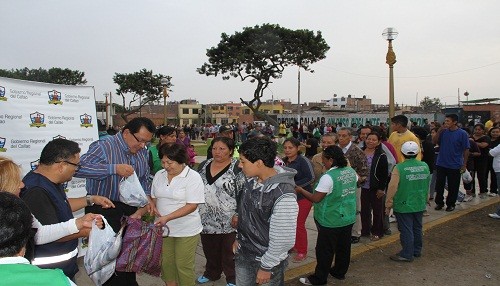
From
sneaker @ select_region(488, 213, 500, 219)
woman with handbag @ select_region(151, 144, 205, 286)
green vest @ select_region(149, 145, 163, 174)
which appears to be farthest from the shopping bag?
→ sneaker @ select_region(488, 213, 500, 219)

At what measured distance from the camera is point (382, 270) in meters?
4.85

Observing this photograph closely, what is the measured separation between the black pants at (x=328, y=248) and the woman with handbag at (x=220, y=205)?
0.97 metres

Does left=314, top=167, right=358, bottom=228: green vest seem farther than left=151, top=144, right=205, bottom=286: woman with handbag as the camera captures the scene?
Yes

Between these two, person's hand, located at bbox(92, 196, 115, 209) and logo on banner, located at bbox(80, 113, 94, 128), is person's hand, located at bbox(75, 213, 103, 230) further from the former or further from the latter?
logo on banner, located at bbox(80, 113, 94, 128)

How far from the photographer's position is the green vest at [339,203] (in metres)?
4.12

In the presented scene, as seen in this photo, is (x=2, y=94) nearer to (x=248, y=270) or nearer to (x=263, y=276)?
(x=248, y=270)

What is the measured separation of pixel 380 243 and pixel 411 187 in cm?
129

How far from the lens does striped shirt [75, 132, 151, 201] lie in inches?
130

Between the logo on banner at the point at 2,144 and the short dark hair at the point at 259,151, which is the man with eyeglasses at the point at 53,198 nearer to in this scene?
the short dark hair at the point at 259,151

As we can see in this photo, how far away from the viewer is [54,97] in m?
4.70

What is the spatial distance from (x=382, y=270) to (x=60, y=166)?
4.01m

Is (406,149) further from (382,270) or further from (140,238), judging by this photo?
(140,238)

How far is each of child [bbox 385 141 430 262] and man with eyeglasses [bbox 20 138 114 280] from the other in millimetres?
3799

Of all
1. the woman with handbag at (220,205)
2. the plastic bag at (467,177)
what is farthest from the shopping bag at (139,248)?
the plastic bag at (467,177)
